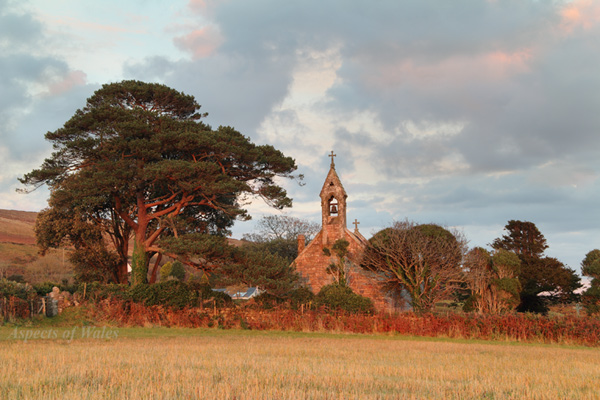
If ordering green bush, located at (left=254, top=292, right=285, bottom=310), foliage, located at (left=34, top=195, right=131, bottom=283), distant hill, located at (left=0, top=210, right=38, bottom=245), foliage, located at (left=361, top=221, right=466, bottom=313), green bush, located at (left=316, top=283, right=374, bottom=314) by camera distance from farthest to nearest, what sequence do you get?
distant hill, located at (left=0, top=210, right=38, bottom=245), foliage, located at (left=34, top=195, right=131, bottom=283), foliage, located at (left=361, top=221, right=466, bottom=313), green bush, located at (left=254, top=292, right=285, bottom=310), green bush, located at (left=316, top=283, right=374, bottom=314)

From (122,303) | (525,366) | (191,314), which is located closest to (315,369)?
(525,366)

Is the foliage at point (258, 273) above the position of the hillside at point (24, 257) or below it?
below

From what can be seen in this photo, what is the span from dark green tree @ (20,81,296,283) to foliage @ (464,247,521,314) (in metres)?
13.5

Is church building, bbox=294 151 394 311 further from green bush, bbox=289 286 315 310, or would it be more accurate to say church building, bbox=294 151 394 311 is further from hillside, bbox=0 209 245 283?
hillside, bbox=0 209 245 283

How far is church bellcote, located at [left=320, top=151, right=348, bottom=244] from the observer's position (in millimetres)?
36094

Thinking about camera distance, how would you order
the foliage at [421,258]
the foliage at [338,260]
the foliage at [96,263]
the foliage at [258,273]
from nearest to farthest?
the foliage at [258,273]
the foliage at [421,258]
the foliage at [338,260]
the foliage at [96,263]

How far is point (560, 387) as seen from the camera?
951 cm

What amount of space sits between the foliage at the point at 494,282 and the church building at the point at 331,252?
237 inches

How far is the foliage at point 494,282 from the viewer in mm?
31866

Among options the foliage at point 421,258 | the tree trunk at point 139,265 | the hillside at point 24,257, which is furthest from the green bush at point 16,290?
the hillside at point 24,257

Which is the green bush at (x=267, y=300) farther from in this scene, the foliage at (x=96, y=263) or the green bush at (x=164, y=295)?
the foliage at (x=96, y=263)

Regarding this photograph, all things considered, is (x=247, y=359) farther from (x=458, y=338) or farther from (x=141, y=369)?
(x=458, y=338)

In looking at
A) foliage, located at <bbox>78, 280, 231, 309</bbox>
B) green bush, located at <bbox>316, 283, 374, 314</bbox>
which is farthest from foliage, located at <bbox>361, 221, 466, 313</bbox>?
foliage, located at <bbox>78, 280, 231, 309</bbox>

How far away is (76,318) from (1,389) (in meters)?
19.3
